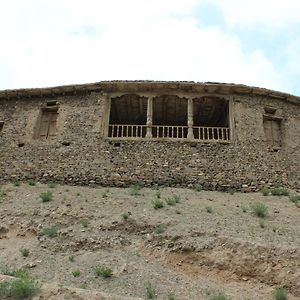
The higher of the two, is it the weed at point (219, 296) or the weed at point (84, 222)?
the weed at point (84, 222)

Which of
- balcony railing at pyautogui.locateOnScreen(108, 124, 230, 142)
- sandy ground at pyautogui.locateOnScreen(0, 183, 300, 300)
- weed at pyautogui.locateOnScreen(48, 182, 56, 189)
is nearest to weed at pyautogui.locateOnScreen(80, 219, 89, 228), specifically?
sandy ground at pyautogui.locateOnScreen(0, 183, 300, 300)

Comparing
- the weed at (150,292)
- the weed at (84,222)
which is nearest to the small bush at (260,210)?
the weed at (84,222)

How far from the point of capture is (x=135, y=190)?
1898 cm

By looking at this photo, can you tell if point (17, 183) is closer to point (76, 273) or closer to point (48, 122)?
point (48, 122)

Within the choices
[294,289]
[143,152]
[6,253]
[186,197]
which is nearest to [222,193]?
[186,197]

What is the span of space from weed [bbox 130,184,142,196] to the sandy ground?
30 centimetres

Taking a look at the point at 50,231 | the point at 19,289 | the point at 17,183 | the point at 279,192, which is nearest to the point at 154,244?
the point at 50,231

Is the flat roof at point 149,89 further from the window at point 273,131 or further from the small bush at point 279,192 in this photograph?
the small bush at point 279,192

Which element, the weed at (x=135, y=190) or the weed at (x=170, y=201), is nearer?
the weed at (x=170, y=201)

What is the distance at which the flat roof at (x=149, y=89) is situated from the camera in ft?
72.2

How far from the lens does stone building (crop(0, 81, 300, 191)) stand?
20.2 m

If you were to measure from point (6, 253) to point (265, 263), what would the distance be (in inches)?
288

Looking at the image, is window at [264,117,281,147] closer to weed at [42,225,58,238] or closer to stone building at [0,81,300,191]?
stone building at [0,81,300,191]

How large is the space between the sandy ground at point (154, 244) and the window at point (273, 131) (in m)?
4.33
